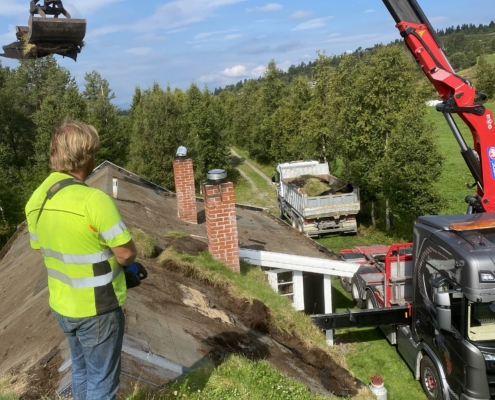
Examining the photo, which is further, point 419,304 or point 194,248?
point 194,248

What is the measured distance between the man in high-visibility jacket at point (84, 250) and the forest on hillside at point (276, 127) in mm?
14368

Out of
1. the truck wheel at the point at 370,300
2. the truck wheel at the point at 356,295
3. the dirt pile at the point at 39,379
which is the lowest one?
the truck wheel at the point at 356,295

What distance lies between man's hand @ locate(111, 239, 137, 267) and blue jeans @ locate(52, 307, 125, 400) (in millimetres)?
351

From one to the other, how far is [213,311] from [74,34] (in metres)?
4.40

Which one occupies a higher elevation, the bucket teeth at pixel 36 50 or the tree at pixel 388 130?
the bucket teeth at pixel 36 50

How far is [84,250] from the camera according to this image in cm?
262

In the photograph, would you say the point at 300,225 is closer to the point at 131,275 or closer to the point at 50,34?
the point at 50,34

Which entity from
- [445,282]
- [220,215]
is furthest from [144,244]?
[445,282]

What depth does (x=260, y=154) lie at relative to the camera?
44875mm

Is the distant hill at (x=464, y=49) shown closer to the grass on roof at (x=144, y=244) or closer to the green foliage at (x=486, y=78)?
the green foliage at (x=486, y=78)

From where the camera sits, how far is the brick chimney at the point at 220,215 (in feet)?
27.2

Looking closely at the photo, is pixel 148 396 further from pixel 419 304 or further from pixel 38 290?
pixel 419 304

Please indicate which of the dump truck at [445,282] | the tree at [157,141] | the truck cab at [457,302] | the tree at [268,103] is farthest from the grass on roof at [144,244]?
the tree at [268,103]

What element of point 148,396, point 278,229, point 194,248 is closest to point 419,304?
point 194,248
